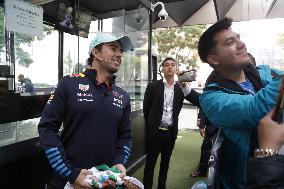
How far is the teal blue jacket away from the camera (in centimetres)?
102

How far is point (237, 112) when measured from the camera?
3.59 feet

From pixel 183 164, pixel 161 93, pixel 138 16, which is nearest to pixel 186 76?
pixel 161 93

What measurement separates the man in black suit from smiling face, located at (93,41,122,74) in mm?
1898

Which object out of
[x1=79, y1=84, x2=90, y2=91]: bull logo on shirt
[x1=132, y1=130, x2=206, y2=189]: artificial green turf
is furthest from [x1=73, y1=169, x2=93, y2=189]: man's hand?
[x1=132, y1=130, x2=206, y2=189]: artificial green turf

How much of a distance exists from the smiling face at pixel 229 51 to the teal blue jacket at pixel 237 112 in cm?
8

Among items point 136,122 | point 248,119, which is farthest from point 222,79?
point 136,122

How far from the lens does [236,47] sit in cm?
129

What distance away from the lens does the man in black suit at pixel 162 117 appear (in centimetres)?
379

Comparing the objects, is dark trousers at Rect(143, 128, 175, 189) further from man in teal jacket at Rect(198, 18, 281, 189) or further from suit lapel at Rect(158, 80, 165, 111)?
man in teal jacket at Rect(198, 18, 281, 189)

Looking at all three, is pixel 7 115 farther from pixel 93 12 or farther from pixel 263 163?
pixel 93 12

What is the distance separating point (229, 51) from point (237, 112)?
331mm

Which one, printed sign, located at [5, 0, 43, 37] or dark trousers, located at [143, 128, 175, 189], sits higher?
printed sign, located at [5, 0, 43, 37]

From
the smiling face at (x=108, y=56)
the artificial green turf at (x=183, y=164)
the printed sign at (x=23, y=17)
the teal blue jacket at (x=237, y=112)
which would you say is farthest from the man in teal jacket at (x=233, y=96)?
the artificial green turf at (x=183, y=164)

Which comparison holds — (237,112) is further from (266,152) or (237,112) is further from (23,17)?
(23,17)
